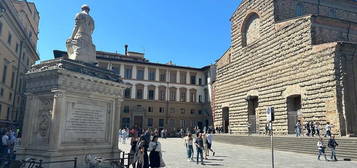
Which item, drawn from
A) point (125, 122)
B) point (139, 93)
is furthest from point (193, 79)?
point (125, 122)

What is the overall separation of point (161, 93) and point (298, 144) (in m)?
30.4

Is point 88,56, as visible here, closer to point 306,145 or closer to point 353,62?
point 306,145

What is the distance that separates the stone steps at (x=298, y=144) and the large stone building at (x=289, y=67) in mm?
2875

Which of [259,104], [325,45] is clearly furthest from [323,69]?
[259,104]

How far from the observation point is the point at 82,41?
29.4ft

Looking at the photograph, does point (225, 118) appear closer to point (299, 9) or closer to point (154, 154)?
point (299, 9)

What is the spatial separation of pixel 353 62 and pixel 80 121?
21.0 m

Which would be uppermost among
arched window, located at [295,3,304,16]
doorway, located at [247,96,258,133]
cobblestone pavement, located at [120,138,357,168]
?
arched window, located at [295,3,304,16]

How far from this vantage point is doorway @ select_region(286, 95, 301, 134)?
25.5 m

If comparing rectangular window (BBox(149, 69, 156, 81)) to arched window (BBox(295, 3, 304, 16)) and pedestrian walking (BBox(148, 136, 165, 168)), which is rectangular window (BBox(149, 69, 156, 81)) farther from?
pedestrian walking (BBox(148, 136, 165, 168))

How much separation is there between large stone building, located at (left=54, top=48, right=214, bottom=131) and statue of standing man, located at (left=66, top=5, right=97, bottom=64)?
36.0 metres

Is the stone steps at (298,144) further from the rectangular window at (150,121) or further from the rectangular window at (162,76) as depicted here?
the rectangular window at (162,76)

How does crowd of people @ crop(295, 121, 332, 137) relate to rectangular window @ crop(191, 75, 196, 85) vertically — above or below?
below

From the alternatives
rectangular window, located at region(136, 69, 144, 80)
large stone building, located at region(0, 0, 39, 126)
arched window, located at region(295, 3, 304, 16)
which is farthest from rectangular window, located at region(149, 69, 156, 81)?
arched window, located at region(295, 3, 304, 16)
